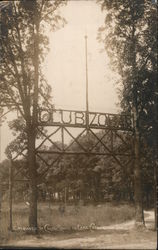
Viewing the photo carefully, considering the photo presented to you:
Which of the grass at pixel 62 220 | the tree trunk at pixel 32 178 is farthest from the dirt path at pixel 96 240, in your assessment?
the tree trunk at pixel 32 178

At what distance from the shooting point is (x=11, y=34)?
2194cm

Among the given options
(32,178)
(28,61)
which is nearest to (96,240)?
(32,178)

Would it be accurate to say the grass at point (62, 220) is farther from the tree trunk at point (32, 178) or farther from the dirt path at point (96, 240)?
the dirt path at point (96, 240)

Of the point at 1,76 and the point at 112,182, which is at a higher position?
the point at 1,76

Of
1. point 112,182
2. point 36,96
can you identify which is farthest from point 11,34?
point 112,182

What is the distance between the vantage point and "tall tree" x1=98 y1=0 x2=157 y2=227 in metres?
23.2

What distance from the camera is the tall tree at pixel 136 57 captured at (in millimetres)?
23188

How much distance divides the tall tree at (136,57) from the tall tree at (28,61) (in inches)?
146

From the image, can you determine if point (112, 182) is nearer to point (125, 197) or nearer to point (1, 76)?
point (125, 197)

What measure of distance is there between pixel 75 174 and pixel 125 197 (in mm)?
9618


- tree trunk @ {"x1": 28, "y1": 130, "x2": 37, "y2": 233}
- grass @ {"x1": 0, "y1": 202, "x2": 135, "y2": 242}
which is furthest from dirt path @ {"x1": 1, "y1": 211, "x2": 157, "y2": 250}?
tree trunk @ {"x1": 28, "y1": 130, "x2": 37, "y2": 233}

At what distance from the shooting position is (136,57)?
23875 millimetres

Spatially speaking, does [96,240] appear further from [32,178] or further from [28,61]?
[28,61]

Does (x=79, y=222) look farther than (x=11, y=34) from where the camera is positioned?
Yes
